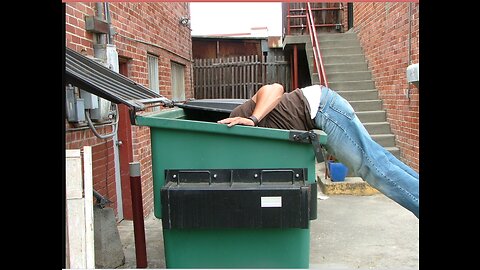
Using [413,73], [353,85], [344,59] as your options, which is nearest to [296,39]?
[344,59]

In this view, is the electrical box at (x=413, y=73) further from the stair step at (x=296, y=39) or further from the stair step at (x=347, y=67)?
the stair step at (x=296, y=39)

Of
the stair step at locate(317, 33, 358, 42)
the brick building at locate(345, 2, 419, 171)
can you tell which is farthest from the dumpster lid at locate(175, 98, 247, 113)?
the stair step at locate(317, 33, 358, 42)

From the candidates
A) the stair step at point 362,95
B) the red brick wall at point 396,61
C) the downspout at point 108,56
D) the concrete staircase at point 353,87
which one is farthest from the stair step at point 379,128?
the downspout at point 108,56

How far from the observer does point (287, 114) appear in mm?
3031

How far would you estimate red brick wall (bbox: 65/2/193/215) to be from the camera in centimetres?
387

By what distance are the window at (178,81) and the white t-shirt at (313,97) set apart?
4816 millimetres

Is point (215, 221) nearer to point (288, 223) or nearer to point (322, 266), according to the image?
Result: point (288, 223)

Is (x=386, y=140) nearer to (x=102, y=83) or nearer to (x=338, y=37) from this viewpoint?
(x=338, y=37)

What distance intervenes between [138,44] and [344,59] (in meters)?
5.03

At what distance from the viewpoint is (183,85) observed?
8.66m

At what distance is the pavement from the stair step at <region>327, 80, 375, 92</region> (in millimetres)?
2974

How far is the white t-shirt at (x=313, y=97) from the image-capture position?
120 inches

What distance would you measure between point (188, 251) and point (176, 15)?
5.83 meters

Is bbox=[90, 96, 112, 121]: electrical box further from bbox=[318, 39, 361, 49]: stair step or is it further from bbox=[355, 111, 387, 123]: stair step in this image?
bbox=[318, 39, 361, 49]: stair step
